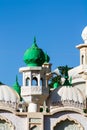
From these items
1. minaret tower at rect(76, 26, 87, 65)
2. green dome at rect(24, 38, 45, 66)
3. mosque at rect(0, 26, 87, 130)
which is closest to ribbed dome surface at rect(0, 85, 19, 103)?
mosque at rect(0, 26, 87, 130)

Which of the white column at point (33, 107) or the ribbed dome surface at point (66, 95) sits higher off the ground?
the ribbed dome surface at point (66, 95)

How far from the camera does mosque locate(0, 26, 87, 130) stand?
24.6 m

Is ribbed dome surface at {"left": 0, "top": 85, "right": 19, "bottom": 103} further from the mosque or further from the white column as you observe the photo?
the white column

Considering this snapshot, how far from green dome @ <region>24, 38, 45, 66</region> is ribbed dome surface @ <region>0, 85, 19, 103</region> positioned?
1402mm

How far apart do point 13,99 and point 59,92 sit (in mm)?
1965

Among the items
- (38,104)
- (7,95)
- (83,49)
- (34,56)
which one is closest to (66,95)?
(38,104)

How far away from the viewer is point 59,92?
25.9 meters

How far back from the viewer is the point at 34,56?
1001 inches

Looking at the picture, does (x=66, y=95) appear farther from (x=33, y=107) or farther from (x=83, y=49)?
(x=83, y=49)

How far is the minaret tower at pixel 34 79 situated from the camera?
994 inches

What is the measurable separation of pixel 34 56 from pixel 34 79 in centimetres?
104

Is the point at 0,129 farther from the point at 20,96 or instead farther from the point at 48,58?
the point at 48,58

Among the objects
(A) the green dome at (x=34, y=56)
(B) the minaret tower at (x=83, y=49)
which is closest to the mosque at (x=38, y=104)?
(A) the green dome at (x=34, y=56)

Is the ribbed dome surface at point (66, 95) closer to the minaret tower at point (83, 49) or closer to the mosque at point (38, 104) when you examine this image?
the mosque at point (38, 104)
